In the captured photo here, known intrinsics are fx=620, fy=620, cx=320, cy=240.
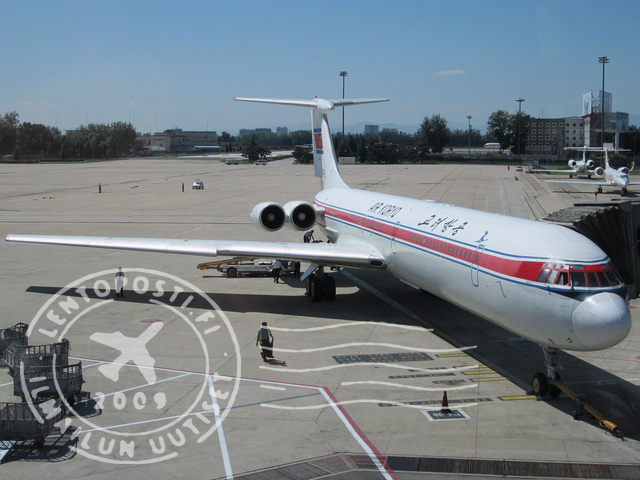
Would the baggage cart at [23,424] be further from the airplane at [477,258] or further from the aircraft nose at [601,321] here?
the aircraft nose at [601,321]

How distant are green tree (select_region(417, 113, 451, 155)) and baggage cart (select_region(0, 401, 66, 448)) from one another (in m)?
155

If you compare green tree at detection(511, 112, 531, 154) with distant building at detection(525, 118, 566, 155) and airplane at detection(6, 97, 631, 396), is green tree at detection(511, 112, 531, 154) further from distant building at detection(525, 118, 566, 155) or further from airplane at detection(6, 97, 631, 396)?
airplane at detection(6, 97, 631, 396)

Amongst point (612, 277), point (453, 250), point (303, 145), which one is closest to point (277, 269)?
point (453, 250)

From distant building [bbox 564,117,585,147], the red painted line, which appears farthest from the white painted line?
distant building [bbox 564,117,585,147]

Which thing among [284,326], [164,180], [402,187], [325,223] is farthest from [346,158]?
[284,326]

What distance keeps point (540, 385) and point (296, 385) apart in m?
5.23

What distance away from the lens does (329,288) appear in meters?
21.2

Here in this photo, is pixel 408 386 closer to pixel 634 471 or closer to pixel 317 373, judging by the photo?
pixel 317 373

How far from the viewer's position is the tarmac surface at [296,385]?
10.4 m

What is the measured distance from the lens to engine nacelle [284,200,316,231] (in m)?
24.0

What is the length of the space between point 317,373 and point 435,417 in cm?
337

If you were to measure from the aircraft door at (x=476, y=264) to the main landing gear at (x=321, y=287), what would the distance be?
7.46 metres

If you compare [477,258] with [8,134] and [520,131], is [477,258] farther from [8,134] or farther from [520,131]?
[8,134]

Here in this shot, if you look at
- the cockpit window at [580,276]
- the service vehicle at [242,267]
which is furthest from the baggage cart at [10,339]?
the cockpit window at [580,276]
